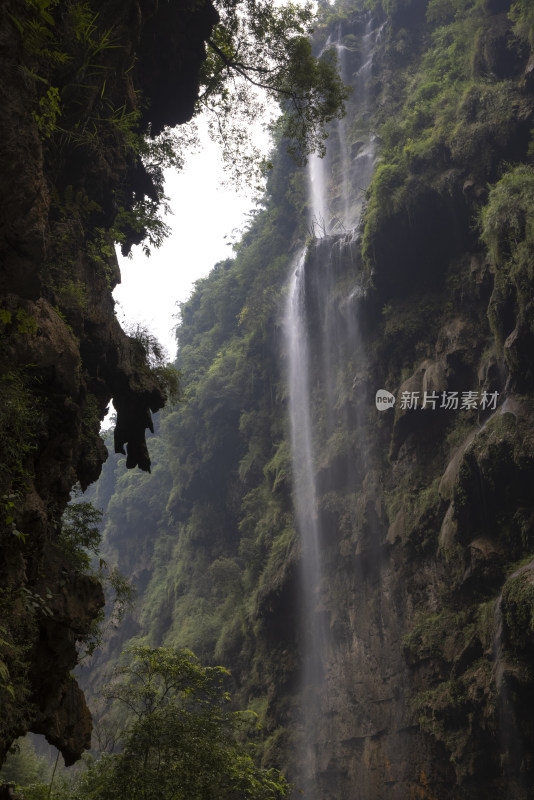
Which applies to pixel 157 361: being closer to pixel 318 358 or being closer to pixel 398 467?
pixel 398 467

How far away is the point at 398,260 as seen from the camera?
55.3 feet

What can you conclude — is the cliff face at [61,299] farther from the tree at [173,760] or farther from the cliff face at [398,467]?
the cliff face at [398,467]

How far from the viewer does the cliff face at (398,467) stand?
432 inches

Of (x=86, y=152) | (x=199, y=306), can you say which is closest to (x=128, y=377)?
(x=86, y=152)

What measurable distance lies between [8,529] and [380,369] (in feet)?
46.7

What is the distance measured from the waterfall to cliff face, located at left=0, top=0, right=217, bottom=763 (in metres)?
9.70

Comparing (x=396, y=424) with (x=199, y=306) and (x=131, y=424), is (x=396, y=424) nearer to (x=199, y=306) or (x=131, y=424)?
(x=131, y=424)

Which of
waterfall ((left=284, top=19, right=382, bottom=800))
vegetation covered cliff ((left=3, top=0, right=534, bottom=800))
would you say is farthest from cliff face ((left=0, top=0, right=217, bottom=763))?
waterfall ((left=284, top=19, right=382, bottom=800))

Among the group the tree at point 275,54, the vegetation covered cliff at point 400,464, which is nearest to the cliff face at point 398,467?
the vegetation covered cliff at point 400,464

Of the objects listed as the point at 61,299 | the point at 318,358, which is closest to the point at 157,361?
the point at 61,299

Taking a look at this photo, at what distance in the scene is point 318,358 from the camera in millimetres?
21547

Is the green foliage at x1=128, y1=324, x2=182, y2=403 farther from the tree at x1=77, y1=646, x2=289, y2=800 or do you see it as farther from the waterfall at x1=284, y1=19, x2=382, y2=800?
the waterfall at x1=284, y1=19, x2=382, y2=800

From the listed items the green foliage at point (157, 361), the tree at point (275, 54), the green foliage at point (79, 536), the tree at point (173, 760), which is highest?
the tree at point (275, 54)

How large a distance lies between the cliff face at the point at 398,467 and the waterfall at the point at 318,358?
94mm
